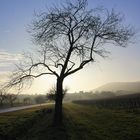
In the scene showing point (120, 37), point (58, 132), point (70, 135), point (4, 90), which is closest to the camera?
point (70, 135)

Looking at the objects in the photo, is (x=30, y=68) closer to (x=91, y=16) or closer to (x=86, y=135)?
(x=91, y=16)

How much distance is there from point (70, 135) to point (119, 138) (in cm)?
345

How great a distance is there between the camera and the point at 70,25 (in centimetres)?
2392

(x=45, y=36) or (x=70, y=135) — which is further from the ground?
(x=45, y=36)

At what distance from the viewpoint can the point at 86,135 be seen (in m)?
18.2

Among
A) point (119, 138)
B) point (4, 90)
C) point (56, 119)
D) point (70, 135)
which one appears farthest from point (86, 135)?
point (4, 90)

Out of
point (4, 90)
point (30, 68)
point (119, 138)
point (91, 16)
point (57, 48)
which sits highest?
point (91, 16)

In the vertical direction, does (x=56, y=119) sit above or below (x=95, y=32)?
below

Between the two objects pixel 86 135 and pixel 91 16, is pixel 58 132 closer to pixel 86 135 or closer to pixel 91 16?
pixel 86 135

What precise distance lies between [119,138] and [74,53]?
11.1 metres

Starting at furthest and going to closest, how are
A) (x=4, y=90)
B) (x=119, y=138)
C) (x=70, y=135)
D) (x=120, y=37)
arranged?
1. (x=120, y=37)
2. (x=4, y=90)
3. (x=70, y=135)
4. (x=119, y=138)

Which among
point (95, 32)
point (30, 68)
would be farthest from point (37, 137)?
point (95, 32)

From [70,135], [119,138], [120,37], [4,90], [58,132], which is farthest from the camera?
[120,37]

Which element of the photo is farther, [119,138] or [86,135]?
[86,135]
